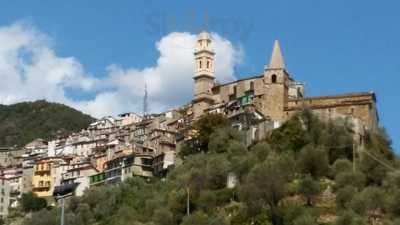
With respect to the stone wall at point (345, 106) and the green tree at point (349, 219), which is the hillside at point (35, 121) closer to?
the stone wall at point (345, 106)

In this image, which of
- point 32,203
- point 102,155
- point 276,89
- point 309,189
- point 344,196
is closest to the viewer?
point 344,196

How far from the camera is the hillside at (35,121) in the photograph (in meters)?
117

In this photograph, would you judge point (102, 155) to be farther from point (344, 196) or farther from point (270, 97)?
point (344, 196)

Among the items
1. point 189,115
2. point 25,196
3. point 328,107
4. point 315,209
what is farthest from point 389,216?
point 25,196

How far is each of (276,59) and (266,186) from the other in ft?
68.9

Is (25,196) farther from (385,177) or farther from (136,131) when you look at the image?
(385,177)

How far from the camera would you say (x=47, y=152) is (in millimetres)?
89125

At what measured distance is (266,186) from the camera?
1890 inches

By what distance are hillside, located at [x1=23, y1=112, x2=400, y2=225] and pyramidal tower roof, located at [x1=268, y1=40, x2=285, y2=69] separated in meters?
6.42

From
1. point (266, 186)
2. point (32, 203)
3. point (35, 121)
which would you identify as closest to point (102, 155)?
point (32, 203)

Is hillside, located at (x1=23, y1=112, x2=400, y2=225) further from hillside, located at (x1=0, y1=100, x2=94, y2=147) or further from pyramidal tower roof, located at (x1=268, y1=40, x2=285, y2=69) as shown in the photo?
hillside, located at (x1=0, y1=100, x2=94, y2=147)

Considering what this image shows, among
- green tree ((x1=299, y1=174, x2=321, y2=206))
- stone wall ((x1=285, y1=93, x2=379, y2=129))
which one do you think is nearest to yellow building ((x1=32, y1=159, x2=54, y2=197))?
stone wall ((x1=285, y1=93, x2=379, y2=129))

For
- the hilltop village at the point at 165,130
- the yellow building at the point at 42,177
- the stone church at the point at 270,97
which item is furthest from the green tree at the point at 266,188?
the yellow building at the point at 42,177

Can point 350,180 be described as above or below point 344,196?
above
